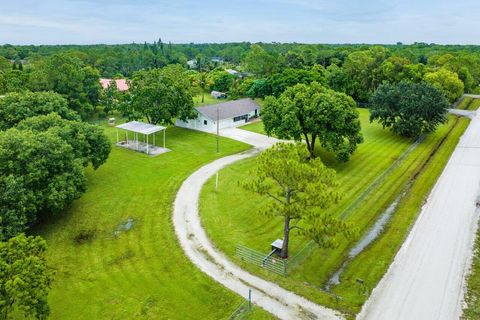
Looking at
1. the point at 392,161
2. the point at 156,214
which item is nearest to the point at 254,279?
the point at 156,214

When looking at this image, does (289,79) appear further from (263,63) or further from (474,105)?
(474,105)

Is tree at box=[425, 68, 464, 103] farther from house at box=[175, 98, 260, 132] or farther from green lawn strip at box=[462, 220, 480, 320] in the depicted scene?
green lawn strip at box=[462, 220, 480, 320]

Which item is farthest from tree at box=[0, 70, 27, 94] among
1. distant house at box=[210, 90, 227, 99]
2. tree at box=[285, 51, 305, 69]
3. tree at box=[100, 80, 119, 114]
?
tree at box=[285, 51, 305, 69]

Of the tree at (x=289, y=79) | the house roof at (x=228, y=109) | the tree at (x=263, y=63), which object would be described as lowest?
the house roof at (x=228, y=109)

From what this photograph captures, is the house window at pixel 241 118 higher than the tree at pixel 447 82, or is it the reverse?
the tree at pixel 447 82

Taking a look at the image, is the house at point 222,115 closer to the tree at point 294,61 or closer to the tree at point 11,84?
the tree at point 11,84

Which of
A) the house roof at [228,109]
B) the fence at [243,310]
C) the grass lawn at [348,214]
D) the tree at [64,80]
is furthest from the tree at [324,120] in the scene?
the tree at [64,80]

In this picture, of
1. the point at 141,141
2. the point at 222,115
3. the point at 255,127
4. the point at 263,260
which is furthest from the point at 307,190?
the point at 255,127
